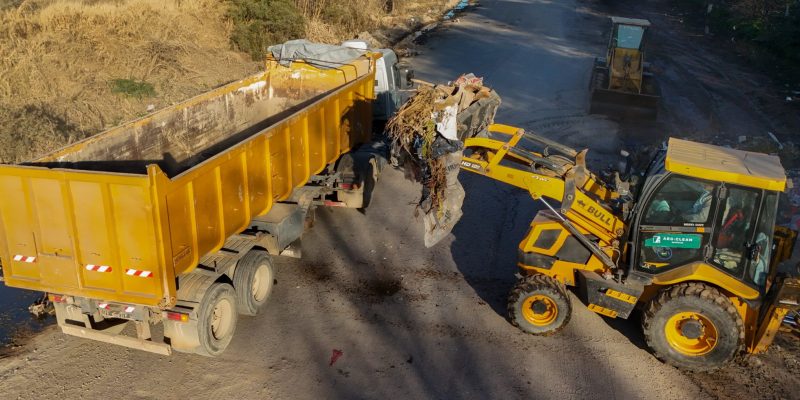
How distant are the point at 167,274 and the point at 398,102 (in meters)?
8.37

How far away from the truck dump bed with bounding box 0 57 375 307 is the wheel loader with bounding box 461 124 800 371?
260 cm

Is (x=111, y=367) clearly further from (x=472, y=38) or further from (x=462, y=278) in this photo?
(x=472, y=38)

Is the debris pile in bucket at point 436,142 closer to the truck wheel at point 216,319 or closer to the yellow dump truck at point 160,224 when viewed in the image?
the yellow dump truck at point 160,224

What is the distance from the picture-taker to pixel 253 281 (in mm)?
7926

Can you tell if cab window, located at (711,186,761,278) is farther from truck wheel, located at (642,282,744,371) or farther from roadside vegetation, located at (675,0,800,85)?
roadside vegetation, located at (675,0,800,85)

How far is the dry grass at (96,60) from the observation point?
12.7 metres

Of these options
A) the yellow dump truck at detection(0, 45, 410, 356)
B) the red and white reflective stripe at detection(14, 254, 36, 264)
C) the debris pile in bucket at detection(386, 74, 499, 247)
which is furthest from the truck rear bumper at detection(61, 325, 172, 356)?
the debris pile in bucket at detection(386, 74, 499, 247)

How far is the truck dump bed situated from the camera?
605cm

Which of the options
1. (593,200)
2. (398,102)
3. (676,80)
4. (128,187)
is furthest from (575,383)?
A: (676,80)

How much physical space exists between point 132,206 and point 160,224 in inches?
12.4

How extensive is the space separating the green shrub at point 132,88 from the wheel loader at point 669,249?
1039cm

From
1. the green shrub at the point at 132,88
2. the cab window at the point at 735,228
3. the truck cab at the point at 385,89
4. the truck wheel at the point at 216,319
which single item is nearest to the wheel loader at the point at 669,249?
the cab window at the point at 735,228

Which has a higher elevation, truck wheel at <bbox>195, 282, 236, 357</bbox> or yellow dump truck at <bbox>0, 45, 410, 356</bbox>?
yellow dump truck at <bbox>0, 45, 410, 356</bbox>

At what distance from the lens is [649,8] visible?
1471 inches
